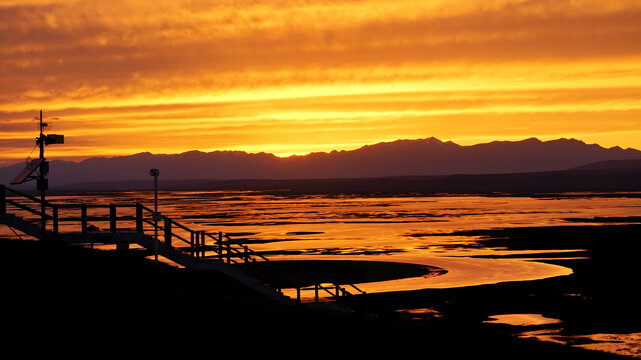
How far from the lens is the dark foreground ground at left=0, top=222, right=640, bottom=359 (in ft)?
72.3

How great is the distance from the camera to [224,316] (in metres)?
26.5

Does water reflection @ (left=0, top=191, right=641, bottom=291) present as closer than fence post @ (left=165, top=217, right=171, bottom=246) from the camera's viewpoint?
No

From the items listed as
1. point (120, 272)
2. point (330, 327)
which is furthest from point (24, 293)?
point (330, 327)

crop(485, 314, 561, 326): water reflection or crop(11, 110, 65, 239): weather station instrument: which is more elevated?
crop(11, 110, 65, 239): weather station instrument

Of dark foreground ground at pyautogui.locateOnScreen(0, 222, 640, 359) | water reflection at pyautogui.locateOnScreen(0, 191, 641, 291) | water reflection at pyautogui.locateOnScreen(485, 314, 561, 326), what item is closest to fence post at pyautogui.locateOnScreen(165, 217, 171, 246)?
dark foreground ground at pyautogui.locateOnScreen(0, 222, 640, 359)

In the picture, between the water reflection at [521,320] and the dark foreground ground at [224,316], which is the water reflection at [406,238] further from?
the water reflection at [521,320]

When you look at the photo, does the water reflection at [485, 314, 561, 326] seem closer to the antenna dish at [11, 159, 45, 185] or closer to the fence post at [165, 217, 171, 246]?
the fence post at [165, 217, 171, 246]

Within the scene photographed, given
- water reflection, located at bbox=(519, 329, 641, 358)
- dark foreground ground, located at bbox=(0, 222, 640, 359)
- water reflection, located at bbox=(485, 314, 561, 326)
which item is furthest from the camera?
water reflection, located at bbox=(485, 314, 561, 326)

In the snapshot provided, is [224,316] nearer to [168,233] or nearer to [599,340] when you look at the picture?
[168,233]

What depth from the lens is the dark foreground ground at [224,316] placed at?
22.0 m

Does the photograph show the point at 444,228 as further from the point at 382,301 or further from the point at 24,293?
the point at 24,293

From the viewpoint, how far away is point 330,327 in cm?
2636

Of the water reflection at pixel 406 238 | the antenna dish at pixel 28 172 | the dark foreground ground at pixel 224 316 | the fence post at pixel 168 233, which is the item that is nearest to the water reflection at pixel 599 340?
the dark foreground ground at pixel 224 316

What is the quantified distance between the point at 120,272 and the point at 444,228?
5628cm
